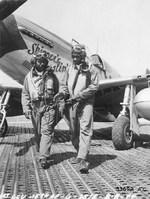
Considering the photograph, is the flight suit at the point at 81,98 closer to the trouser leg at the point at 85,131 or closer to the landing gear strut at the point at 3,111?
the trouser leg at the point at 85,131

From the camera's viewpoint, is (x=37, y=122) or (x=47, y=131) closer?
(x=47, y=131)

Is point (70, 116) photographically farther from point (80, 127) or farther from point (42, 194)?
point (42, 194)

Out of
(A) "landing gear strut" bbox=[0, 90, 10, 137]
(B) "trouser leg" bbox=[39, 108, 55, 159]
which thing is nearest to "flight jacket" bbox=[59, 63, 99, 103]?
(B) "trouser leg" bbox=[39, 108, 55, 159]

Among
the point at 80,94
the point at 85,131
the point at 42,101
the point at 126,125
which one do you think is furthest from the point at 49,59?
the point at 85,131

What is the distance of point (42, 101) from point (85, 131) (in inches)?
27.7

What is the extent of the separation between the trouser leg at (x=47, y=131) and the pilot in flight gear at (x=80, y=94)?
23 cm

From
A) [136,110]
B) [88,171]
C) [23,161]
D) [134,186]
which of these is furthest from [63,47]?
[134,186]

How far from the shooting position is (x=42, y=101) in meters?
3.63

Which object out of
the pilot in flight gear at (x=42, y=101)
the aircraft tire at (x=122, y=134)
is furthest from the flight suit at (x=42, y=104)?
the aircraft tire at (x=122, y=134)

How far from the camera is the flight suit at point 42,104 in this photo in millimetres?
3506

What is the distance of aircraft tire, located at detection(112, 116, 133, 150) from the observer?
4789 mm

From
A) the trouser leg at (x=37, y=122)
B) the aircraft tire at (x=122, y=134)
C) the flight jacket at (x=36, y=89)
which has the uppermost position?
the flight jacket at (x=36, y=89)

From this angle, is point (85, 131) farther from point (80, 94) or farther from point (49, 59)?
point (49, 59)

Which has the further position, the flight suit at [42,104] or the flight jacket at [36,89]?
the flight jacket at [36,89]
